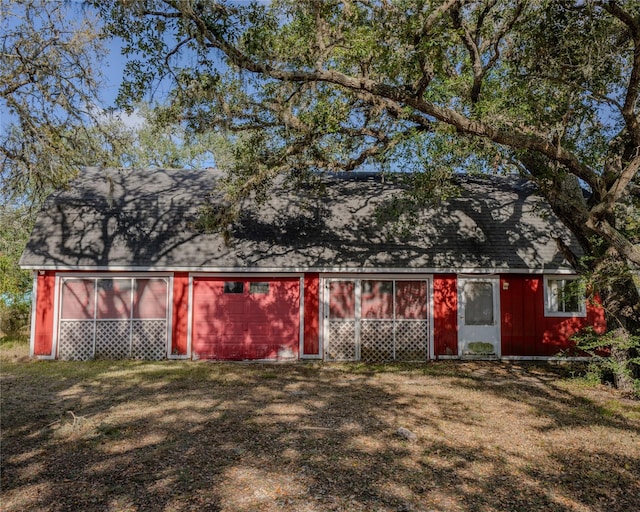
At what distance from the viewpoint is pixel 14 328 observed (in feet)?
58.0

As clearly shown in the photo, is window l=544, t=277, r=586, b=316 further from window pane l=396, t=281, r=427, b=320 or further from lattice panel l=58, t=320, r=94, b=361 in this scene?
lattice panel l=58, t=320, r=94, b=361

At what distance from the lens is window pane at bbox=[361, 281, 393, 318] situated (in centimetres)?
1403

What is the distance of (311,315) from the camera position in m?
13.9

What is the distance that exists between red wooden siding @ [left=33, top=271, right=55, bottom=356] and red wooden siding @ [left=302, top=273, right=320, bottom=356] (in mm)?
7110

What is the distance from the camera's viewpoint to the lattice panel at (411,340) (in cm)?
1398

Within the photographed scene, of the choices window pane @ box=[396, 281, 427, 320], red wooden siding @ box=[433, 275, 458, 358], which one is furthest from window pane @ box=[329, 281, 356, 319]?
red wooden siding @ box=[433, 275, 458, 358]

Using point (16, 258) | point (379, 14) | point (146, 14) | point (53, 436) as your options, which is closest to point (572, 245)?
point (379, 14)

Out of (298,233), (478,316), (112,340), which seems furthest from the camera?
(298,233)

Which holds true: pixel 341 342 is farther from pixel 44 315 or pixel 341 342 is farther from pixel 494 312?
pixel 44 315

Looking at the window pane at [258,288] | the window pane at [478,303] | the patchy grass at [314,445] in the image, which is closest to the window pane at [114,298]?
the patchy grass at [314,445]

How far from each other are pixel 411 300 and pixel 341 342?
236cm

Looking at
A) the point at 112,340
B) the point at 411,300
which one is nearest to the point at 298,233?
the point at 411,300

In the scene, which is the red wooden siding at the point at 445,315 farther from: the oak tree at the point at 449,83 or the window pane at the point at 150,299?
the window pane at the point at 150,299

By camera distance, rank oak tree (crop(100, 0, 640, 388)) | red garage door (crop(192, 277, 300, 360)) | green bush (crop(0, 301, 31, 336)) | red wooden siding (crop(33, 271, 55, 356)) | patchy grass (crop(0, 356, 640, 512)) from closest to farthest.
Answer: patchy grass (crop(0, 356, 640, 512)) → oak tree (crop(100, 0, 640, 388)) → red wooden siding (crop(33, 271, 55, 356)) → red garage door (crop(192, 277, 300, 360)) → green bush (crop(0, 301, 31, 336))
